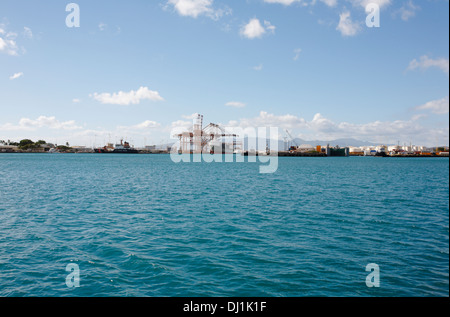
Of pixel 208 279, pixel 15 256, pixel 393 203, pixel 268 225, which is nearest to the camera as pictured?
pixel 208 279

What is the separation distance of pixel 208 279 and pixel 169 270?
164 centimetres

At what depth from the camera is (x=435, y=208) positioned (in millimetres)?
23469
